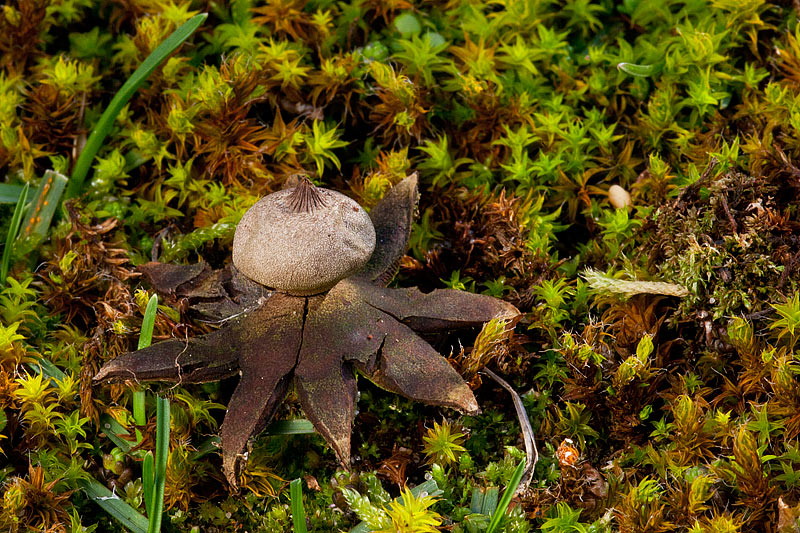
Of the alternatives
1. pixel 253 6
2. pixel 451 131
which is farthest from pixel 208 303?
pixel 253 6

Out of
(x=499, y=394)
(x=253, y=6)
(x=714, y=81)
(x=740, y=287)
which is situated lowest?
(x=499, y=394)

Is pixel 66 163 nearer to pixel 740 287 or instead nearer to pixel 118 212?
pixel 118 212

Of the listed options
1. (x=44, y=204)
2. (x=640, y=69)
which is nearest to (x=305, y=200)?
(x=44, y=204)

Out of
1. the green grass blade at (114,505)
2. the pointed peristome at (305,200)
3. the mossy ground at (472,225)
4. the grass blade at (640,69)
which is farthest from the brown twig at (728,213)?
the green grass blade at (114,505)

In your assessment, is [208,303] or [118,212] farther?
[118,212]

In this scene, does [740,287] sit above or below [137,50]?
below

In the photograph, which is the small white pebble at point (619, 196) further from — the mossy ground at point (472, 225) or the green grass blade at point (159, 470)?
the green grass blade at point (159, 470)
